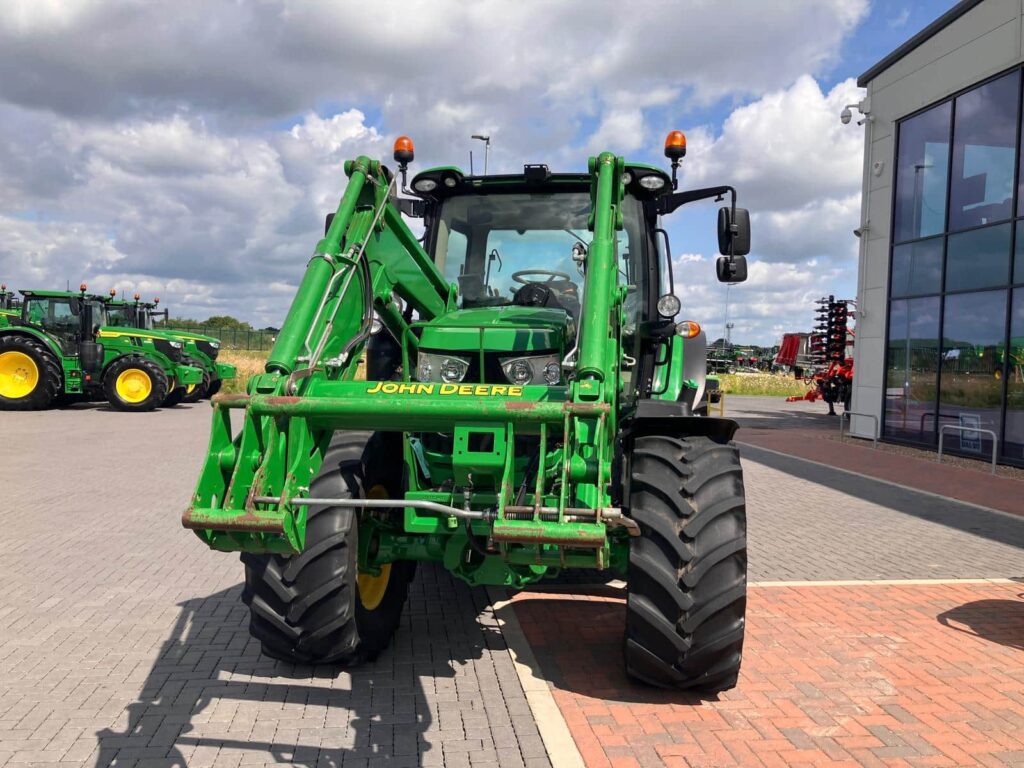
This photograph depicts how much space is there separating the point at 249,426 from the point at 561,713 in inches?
78.0

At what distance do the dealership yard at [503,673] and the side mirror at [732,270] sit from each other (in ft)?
7.29

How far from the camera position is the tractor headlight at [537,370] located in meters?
4.66

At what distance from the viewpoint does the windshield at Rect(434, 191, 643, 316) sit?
5617mm

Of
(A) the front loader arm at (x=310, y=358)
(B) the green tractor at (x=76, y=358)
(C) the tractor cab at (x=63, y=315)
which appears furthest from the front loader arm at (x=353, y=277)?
(C) the tractor cab at (x=63, y=315)

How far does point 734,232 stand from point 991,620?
10.2 ft

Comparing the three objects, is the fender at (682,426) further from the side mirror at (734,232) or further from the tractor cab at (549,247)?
the side mirror at (734,232)

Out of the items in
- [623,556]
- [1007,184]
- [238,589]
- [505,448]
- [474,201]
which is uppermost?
[1007,184]

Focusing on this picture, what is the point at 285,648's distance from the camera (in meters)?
4.18

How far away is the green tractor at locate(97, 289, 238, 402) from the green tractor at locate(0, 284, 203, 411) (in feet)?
A: 1.81

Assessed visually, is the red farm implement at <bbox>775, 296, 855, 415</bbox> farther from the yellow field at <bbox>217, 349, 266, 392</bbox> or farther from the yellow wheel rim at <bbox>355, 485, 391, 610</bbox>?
the yellow wheel rim at <bbox>355, 485, 391, 610</bbox>

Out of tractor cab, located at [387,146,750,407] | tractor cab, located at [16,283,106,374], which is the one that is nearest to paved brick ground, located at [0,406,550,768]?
tractor cab, located at [387,146,750,407]

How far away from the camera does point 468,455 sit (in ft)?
11.7

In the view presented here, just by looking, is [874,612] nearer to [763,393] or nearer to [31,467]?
[31,467]

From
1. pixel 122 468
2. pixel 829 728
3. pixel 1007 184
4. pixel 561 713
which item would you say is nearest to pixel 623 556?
pixel 561 713
